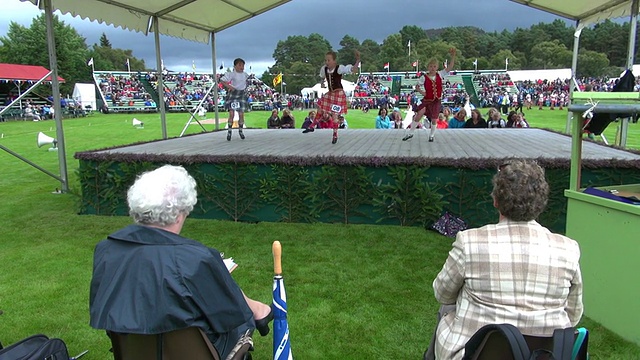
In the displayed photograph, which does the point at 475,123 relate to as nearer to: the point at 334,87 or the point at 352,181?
the point at 334,87

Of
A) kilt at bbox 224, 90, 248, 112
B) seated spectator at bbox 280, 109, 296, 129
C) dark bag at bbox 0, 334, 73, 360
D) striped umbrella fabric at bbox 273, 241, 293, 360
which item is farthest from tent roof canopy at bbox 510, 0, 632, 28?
dark bag at bbox 0, 334, 73, 360

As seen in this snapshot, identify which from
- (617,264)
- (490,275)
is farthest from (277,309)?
(617,264)

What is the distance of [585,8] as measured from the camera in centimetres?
1000

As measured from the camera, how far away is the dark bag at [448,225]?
561 cm

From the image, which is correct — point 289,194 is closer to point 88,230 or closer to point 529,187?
point 88,230

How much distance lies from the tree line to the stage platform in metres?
44.0

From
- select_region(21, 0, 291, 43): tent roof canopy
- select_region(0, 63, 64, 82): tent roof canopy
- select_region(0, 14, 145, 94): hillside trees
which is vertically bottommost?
select_region(21, 0, 291, 43): tent roof canopy

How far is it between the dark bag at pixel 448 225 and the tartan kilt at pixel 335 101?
389 cm

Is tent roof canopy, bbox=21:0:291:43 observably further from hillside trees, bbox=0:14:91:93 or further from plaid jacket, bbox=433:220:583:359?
hillside trees, bbox=0:14:91:93

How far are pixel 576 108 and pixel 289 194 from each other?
3793 mm

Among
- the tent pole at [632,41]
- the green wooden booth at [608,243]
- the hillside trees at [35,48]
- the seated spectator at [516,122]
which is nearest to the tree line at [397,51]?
the hillside trees at [35,48]

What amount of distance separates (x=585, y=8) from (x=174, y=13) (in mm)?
9160

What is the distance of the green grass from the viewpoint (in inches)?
129

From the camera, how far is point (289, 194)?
6.21m
